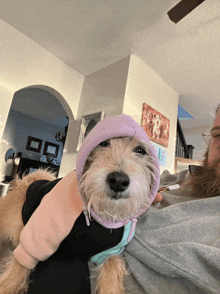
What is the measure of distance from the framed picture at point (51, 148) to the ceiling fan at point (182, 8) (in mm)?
5502

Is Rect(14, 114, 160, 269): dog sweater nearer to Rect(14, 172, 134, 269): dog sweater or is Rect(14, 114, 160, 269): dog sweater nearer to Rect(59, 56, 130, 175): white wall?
Rect(14, 172, 134, 269): dog sweater

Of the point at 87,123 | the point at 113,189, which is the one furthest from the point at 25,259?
the point at 87,123

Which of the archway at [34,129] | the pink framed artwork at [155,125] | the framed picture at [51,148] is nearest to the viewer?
the pink framed artwork at [155,125]

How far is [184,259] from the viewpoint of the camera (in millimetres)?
528

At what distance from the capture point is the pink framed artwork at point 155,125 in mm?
2986

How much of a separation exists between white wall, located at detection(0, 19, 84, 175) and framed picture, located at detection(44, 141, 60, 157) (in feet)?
11.4

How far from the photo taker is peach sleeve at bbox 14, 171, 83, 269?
65 cm

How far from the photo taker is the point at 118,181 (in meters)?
0.56

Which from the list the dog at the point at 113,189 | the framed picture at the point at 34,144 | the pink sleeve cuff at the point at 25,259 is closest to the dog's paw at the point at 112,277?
the dog at the point at 113,189

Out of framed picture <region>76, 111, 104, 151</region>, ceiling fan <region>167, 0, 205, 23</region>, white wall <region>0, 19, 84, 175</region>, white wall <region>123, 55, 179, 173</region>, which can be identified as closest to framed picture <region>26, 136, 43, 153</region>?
white wall <region>0, 19, 84, 175</region>

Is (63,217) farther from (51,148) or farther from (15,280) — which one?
(51,148)

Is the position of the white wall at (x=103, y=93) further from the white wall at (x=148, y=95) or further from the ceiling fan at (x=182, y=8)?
the ceiling fan at (x=182, y=8)

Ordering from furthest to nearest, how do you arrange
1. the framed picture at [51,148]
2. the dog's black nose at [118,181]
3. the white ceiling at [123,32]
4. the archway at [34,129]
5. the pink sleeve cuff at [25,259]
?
the framed picture at [51,148]
the archway at [34,129]
the white ceiling at [123,32]
the pink sleeve cuff at [25,259]
the dog's black nose at [118,181]

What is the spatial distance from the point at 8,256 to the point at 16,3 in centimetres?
249
